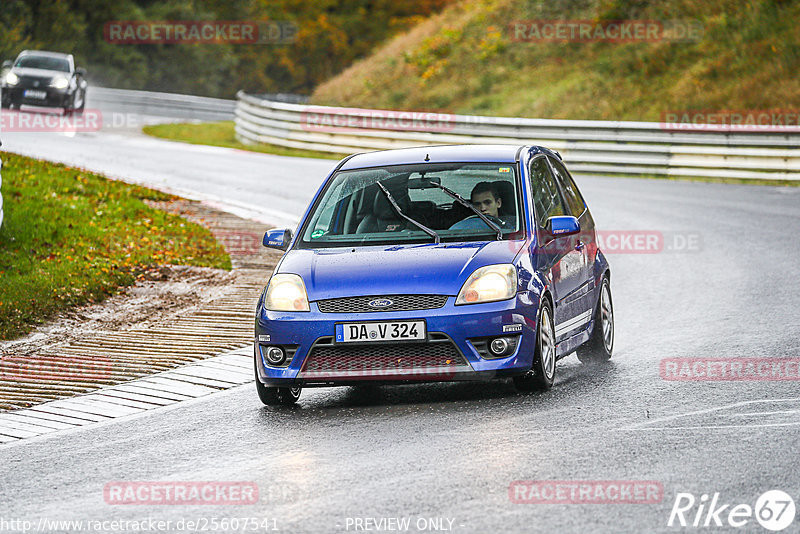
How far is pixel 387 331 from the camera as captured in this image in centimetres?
788

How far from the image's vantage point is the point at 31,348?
10.7 metres

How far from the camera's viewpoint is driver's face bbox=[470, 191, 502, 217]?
8977 millimetres

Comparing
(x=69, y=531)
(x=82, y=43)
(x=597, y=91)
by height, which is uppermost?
(x=69, y=531)

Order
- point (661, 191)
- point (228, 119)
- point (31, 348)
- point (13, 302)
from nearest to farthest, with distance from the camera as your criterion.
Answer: point (31, 348) → point (13, 302) → point (661, 191) → point (228, 119)

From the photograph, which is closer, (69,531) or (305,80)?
(69,531)

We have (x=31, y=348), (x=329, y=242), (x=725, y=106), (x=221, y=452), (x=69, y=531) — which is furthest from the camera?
(x=725, y=106)

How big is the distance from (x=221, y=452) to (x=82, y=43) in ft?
182

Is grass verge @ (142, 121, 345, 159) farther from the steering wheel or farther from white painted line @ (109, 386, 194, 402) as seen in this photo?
the steering wheel

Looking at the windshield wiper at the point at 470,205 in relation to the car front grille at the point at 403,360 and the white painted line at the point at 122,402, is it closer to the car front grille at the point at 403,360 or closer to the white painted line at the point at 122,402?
the car front grille at the point at 403,360

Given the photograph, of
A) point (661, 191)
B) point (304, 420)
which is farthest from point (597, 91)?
point (304, 420)

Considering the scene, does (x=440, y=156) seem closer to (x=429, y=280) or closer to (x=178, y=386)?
(x=429, y=280)

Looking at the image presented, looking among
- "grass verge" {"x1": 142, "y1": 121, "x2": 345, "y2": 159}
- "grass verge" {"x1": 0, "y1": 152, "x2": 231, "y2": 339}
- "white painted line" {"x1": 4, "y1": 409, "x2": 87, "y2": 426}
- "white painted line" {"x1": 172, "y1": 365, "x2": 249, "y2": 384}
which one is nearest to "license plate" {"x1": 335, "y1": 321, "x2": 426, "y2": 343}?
"white painted line" {"x1": 172, "y1": 365, "x2": 249, "y2": 384}

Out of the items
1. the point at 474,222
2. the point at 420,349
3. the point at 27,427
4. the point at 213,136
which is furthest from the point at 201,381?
the point at 213,136

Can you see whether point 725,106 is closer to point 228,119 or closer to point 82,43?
point 228,119
